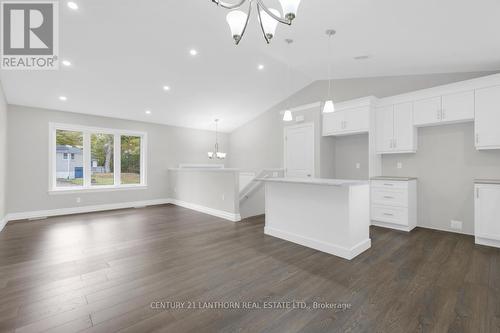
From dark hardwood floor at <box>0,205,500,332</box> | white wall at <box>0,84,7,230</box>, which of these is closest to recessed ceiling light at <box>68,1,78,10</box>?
white wall at <box>0,84,7,230</box>

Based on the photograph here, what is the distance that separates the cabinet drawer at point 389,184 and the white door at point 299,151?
1.45 m

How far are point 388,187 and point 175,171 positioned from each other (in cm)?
591

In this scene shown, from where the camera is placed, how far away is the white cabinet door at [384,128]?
14.9 ft

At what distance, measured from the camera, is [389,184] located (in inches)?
169

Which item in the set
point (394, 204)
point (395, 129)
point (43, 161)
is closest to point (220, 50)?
point (395, 129)

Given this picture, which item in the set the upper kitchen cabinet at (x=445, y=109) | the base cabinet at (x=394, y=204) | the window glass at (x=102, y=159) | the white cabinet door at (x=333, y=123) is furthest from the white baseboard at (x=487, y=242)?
the window glass at (x=102, y=159)

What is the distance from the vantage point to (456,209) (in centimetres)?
404

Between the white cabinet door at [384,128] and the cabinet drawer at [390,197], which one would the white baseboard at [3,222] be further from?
the white cabinet door at [384,128]

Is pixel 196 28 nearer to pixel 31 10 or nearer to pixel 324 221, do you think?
pixel 31 10

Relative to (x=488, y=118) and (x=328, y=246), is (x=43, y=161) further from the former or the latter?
(x=488, y=118)

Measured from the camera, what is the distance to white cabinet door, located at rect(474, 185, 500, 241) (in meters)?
3.28

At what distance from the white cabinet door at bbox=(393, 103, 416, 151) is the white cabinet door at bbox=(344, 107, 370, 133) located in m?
0.51

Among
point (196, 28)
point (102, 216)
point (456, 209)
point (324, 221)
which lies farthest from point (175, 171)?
point (456, 209)

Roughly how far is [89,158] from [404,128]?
24.9ft
